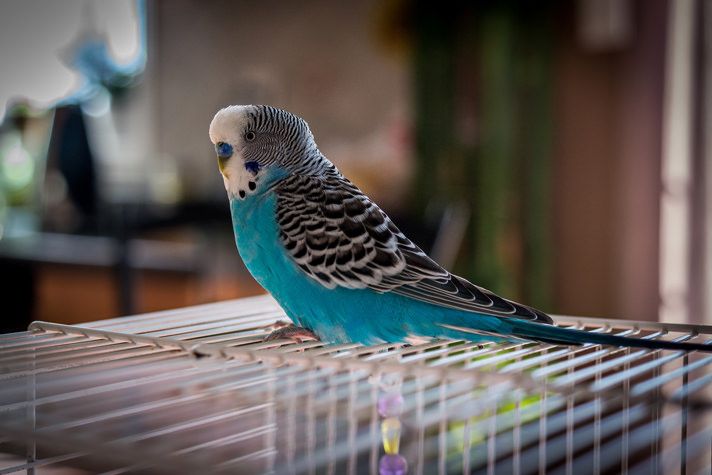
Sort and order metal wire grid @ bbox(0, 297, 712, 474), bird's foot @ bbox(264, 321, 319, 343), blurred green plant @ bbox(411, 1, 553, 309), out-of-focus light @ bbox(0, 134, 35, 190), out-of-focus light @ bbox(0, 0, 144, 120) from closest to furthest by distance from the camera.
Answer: metal wire grid @ bbox(0, 297, 712, 474), bird's foot @ bbox(264, 321, 319, 343), blurred green plant @ bbox(411, 1, 553, 309), out-of-focus light @ bbox(0, 0, 144, 120), out-of-focus light @ bbox(0, 134, 35, 190)

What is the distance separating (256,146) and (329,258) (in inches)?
8.7

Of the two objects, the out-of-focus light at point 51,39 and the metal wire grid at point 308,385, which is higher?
the out-of-focus light at point 51,39

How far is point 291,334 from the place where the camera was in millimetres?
1087

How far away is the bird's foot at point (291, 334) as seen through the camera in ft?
3.47

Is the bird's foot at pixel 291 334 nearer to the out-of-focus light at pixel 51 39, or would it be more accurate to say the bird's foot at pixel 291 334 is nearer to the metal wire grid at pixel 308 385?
the metal wire grid at pixel 308 385

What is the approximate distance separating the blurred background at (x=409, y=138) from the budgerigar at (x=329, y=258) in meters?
1.35

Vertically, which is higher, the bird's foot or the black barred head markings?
the black barred head markings

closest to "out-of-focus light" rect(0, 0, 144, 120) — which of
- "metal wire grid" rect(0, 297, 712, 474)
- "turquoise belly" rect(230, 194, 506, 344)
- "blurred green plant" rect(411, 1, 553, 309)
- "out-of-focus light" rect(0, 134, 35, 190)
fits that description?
"out-of-focus light" rect(0, 134, 35, 190)

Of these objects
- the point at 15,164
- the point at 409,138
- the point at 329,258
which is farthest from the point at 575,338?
the point at 15,164

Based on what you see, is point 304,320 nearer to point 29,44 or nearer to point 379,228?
point 379,228

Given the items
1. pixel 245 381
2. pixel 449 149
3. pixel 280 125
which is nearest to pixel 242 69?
pixel 449 149

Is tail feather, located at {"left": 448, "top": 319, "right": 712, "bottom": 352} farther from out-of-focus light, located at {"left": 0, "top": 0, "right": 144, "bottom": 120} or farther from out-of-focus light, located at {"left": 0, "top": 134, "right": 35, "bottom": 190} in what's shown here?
out-of-focus light, located at {"left": 0, "top": 134, "right": 35, "bottom": 190}

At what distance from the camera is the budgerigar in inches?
41.8

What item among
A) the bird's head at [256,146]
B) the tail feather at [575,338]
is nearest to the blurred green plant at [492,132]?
the bird's head at [256,146]
